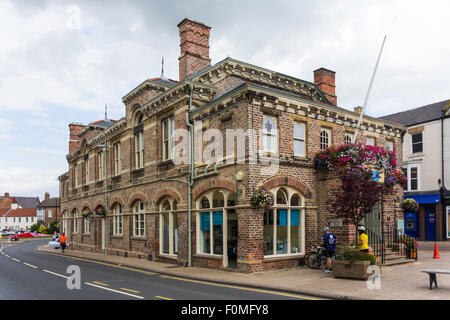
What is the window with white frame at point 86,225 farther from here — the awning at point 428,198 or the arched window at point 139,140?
the awning at point 428,198

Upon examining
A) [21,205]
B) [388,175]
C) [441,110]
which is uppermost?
[441,110]

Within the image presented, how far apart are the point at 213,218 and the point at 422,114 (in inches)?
1007

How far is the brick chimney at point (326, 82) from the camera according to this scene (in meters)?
24.8

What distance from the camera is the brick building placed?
1549cm

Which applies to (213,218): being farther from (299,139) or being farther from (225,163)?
(299,139)

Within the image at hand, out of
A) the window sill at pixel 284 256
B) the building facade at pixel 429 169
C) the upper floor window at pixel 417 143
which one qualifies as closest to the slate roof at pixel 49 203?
the building facade at pixel 429 169

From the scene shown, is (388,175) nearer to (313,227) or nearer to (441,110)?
(313,227)

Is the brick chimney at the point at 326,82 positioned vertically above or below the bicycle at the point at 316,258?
above

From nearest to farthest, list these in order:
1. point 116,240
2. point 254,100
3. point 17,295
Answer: point 17,295
point 254,100
point 116,240

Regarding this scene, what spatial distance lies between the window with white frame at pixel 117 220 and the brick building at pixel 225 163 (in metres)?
0.11

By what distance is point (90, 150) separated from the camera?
32.3 metres
